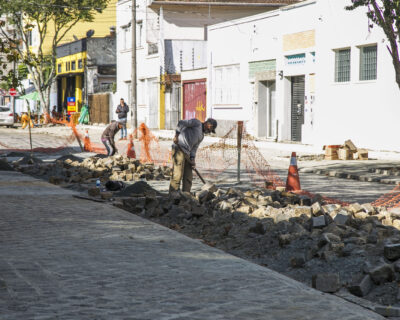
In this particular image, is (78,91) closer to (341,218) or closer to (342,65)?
(342,65)

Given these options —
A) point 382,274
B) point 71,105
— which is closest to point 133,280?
point 382,274

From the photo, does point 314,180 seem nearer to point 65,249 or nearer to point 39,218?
point 39,218

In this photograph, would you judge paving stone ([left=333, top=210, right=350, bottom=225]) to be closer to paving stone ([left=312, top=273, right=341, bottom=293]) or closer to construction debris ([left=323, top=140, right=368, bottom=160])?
paving stone ([left=312, top=273, right=341, bottom=293])

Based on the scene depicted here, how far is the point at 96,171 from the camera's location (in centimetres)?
1559

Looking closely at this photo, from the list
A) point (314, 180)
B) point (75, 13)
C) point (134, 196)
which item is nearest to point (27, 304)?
point (134, 196)

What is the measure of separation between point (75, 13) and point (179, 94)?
422 inches

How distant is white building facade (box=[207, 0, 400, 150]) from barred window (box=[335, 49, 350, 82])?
0.11 ft

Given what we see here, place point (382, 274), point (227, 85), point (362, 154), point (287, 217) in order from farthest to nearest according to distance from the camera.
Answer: point (227, 85) < point (362, 154) < point (287, 217) < point (382, 274)

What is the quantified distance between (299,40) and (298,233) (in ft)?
70.6

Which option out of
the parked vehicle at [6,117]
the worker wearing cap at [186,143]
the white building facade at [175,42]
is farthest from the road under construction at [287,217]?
the parked vehicle at [6,117]

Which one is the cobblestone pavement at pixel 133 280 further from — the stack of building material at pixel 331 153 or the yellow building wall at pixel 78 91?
the yellow building wall at pixel 78 91

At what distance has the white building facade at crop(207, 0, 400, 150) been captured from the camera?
76.5ft

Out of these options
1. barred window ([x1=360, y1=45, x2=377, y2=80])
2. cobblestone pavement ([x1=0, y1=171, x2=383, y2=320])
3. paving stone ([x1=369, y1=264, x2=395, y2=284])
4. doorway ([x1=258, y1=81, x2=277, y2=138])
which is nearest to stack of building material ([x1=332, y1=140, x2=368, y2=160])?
barred window ([x1=360, y1=45, x2=377, y2=80])

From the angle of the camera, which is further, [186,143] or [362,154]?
[362,154]
